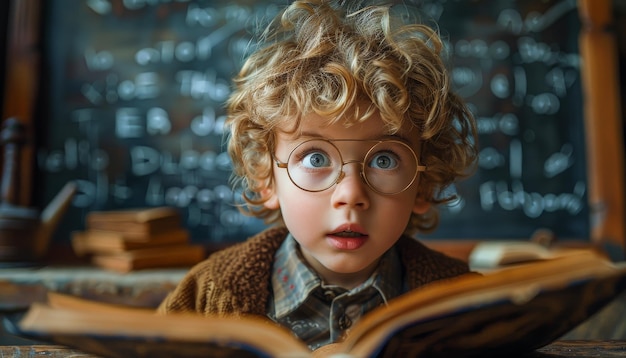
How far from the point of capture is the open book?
0.39 meters

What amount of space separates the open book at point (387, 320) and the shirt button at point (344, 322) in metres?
0.33

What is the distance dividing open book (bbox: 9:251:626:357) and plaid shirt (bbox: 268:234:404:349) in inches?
13.0

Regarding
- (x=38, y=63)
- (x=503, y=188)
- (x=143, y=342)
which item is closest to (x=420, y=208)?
(x=143, y=342)

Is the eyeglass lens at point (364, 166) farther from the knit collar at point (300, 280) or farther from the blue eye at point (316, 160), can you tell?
the knit collar at point (300, 280)

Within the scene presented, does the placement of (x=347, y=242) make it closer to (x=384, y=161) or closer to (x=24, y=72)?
(x=384, y=161)

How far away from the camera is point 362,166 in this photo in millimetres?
690

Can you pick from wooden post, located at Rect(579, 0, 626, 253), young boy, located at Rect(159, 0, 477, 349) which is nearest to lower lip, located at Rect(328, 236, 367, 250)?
young boy, located at Rect(159, 0, 477, 349)

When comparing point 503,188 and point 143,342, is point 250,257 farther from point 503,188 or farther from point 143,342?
point 503,188

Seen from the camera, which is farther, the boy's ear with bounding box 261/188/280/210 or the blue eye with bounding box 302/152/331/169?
the boy's ear with bounding box 261/188/280/210

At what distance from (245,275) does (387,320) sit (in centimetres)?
41

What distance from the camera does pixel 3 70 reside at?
5.96 ft

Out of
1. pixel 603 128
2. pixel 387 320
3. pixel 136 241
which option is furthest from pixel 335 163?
pixel 603 128

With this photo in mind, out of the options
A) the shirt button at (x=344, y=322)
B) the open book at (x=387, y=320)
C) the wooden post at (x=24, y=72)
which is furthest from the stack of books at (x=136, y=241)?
the open book at (x=387, y=320)

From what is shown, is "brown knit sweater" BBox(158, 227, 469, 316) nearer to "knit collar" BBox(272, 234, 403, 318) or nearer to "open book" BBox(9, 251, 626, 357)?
"knit collar" BBox(272, 234, 403, 318)
